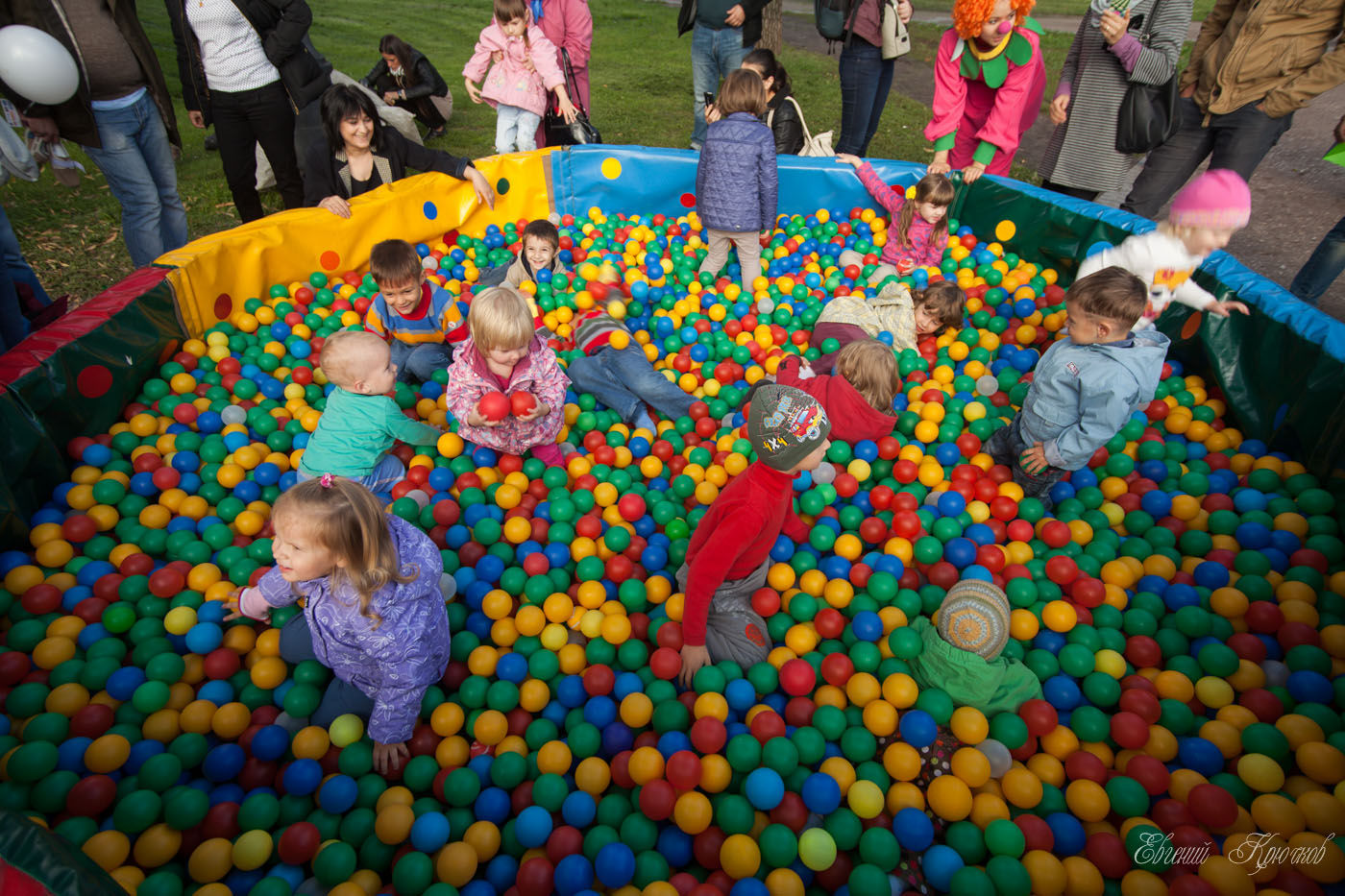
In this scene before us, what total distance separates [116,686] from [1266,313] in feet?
16.0

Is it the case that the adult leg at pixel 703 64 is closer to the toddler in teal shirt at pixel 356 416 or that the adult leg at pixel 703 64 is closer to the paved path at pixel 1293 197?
the paved path at pixel 1293 197

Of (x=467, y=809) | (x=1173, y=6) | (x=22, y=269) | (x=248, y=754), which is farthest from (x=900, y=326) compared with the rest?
(x=22, y=269)

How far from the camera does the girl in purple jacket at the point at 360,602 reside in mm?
1725

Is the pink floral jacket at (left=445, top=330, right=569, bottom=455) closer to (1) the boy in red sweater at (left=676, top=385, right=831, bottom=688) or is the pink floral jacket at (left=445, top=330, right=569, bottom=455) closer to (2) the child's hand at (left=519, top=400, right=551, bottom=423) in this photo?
(2) the child's hand at (left=519, top=400, right=551, bottom=423)

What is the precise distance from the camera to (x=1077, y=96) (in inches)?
168

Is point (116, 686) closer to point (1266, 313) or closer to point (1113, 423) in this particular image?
point (1113, 423)

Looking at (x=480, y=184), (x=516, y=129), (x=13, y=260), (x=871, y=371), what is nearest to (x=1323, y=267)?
(x=871, y=371)

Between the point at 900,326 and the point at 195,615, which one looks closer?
the point at 195,615

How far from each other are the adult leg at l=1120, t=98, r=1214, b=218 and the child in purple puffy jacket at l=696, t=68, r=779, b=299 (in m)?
2.24

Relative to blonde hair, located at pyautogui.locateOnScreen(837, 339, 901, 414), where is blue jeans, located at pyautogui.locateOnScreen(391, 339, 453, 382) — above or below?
below

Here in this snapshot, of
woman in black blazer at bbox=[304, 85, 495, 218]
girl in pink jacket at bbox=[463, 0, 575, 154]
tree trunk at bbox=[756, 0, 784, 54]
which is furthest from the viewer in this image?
tree trunk at bbox=[756, 0, 784, 54]

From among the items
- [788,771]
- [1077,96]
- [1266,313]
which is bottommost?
[788,771]

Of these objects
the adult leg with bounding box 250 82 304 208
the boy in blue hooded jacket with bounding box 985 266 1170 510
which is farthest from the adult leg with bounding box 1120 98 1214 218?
the adult leg with bounding box 250 82 304 208

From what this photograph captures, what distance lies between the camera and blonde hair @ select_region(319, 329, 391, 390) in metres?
2.69
